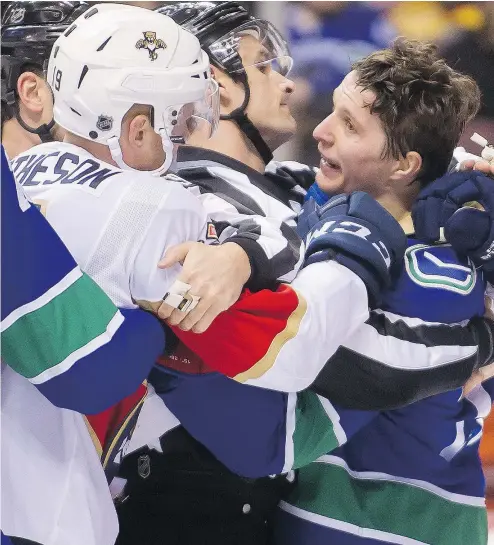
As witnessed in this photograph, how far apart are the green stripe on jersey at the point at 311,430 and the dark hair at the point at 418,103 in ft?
1.68

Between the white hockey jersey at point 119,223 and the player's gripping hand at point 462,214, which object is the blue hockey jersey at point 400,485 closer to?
the player's gripping hand at point 462,214

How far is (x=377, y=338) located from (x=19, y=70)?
1.06m

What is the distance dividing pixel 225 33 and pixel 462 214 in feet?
2.44

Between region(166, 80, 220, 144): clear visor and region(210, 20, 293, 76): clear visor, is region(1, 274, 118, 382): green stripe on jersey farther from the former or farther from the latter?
region(210, 20, 293, 76): clear visor

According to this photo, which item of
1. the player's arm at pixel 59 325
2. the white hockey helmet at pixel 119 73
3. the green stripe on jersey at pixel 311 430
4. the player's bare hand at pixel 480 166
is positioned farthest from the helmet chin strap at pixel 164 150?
the player's bare hand at pixel 480 166

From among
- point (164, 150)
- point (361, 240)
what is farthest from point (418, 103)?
point (164, 150)

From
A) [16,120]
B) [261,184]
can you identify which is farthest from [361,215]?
[16,120]

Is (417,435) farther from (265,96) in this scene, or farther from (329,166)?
(265,96)

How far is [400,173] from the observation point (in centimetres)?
180

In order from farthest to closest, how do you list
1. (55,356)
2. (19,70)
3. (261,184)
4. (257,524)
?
(19,70)
(261,184)
(257,524)
(55,356)

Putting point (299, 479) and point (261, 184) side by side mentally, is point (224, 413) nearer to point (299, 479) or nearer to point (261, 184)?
point (299, 479)

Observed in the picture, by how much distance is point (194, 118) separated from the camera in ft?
5.08

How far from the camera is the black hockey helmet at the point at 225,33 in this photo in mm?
2039

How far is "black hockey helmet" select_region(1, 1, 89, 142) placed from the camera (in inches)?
81.9
